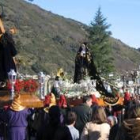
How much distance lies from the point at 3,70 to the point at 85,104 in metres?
5.24

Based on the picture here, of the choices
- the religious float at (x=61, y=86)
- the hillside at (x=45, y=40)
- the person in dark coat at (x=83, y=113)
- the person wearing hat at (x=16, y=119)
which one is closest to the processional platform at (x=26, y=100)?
the religious float at (x=61, y=86)

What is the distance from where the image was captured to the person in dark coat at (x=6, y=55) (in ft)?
53.8

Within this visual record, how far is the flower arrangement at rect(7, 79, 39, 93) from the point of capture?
15898 mm

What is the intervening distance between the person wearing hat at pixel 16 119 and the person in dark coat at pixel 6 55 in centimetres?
426

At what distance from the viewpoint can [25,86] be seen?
16.0 metres

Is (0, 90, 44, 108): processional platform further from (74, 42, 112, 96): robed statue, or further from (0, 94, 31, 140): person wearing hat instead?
(74, 42, 112, 96): robed statue

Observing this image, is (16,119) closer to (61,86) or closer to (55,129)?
(55,129)

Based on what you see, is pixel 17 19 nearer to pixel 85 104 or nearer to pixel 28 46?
pixel 28 46

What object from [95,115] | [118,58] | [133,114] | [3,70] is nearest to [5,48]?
[3,70]

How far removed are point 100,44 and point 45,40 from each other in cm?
1732

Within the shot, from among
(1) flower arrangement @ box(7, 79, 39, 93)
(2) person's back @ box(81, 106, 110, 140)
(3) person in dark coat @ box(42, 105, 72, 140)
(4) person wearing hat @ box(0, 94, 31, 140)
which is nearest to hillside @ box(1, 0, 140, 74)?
(1) flower arrangement @ box(7, 79, 39, 93)

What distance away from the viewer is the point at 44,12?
122688 mm

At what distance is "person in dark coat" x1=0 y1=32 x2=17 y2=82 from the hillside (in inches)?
1889

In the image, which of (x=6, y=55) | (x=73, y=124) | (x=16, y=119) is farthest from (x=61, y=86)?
(x=73, y=124)
